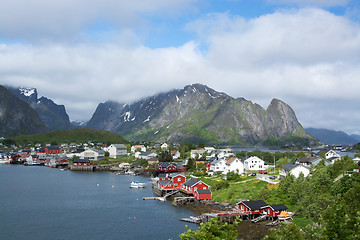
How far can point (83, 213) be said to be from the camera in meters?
55.6

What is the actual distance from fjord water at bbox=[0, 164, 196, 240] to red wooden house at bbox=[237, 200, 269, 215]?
31.4 ft

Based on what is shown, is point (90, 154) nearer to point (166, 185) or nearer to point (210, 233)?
point (166, 185)

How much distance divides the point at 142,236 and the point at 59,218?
16275mm

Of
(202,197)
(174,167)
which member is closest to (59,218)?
(202,197)

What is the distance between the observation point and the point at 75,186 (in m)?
83.9

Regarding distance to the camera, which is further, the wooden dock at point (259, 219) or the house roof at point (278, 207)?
the wooden dock at point (259, 219)

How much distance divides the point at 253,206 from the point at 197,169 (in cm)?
5372

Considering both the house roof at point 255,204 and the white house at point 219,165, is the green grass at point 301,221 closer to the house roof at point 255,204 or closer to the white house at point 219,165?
the house roof at point 255,204

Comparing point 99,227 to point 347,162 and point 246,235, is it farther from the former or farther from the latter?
point 347,162

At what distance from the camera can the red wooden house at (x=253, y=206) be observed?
51156mm

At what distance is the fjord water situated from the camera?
148 ft

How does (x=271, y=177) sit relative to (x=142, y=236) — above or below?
above

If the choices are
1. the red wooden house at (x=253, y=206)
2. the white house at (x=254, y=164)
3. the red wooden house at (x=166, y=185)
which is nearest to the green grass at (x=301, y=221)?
the red wooden house at (x=253, y=206)

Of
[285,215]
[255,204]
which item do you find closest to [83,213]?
[255,204]
